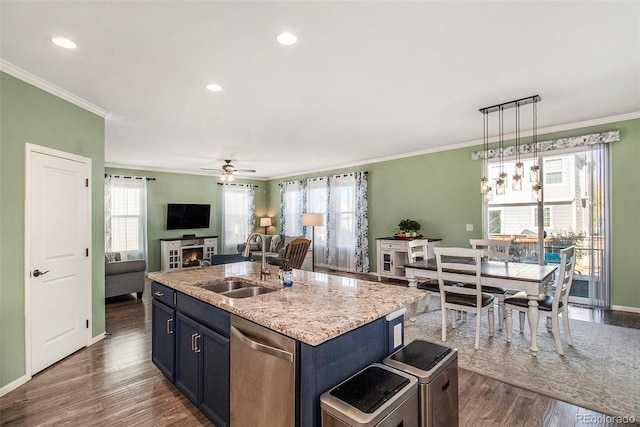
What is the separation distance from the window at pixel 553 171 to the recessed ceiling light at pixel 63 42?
593cm

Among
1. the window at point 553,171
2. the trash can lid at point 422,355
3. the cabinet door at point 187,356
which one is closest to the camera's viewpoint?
the trash can lid at point 422,355

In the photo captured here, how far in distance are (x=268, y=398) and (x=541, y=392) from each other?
7.18 ft

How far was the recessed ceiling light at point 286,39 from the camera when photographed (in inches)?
86.7

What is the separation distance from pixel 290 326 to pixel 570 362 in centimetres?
290

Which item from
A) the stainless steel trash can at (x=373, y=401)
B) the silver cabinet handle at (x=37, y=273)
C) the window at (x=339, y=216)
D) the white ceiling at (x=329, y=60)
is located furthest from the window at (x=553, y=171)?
the silver cabinet handle at (x=37, y=273)

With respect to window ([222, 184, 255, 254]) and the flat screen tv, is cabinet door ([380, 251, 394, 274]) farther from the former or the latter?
the flat screen tv

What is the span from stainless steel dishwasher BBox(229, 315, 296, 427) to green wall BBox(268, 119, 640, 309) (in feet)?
16.1

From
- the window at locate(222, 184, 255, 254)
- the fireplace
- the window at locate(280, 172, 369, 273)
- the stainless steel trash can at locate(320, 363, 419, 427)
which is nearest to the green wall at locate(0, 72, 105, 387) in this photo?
the stainless steel trash can at locate(320, 363, 419, 427)

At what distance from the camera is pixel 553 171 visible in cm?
467

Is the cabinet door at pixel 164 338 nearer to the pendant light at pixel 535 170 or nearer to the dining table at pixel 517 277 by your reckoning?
the dining table at pixel 517 277

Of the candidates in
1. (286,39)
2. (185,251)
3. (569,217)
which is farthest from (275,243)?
(286,39)

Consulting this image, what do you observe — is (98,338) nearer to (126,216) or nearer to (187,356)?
(187,356)

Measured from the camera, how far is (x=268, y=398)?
1476 millimetres

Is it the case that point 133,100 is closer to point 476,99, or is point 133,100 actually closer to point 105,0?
point 105,0
